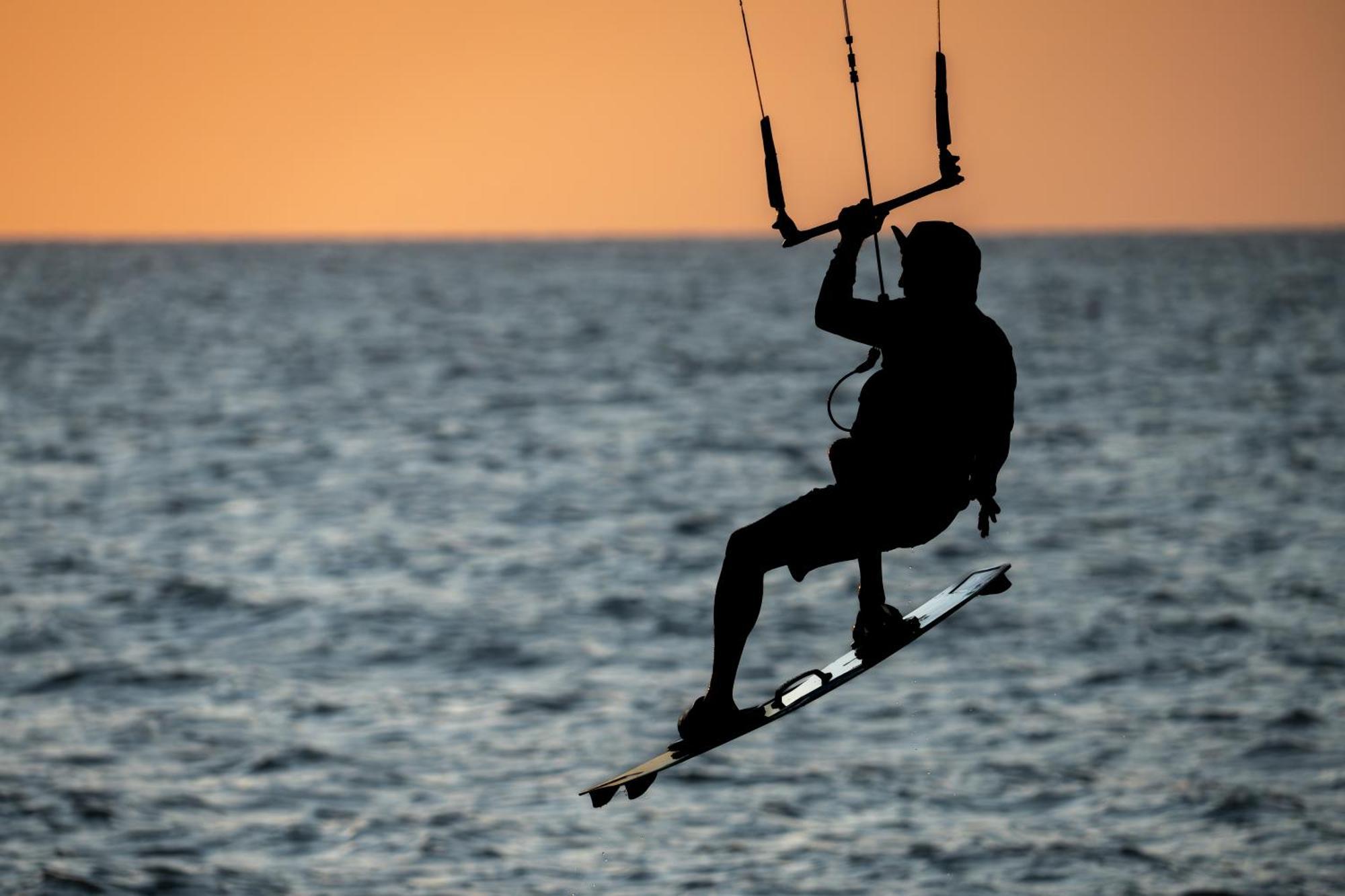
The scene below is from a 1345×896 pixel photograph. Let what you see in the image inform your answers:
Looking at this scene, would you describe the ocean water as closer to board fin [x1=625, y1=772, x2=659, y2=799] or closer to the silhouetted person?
board fin [x1=625, y1=772, x2=659, y2=799]

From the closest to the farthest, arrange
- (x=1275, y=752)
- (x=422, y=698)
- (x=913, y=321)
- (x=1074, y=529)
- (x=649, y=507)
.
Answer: (x=913, y=321), (x=1275, y=752), (x=422, y=698), (x=1074, y=529), (x=649, y=507)

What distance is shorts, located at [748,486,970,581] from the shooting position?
859cm

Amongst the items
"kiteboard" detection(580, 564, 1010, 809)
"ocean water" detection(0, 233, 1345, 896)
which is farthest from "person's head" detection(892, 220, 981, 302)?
"ocean water" detection(0, 233, 1345, 896)

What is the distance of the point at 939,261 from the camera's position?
844 centimetres

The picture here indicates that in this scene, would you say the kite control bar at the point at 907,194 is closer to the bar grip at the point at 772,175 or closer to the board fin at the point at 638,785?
the bar grip at the point at 772,175

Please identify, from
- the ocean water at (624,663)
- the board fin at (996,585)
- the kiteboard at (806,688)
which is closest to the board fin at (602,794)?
the kiteboard at (806,688)

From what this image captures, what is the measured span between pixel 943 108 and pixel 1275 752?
1622cm

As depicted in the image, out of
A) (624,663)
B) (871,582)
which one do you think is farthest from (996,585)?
(624,663)

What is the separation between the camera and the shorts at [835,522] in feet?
28.2

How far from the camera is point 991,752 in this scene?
23.0m

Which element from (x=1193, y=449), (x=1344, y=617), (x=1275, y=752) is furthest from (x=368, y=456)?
(x=1275, y=752)

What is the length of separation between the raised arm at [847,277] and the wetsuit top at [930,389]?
0.05 meters

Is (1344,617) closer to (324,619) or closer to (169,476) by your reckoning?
(324,619)

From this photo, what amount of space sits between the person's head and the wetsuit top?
4cm
